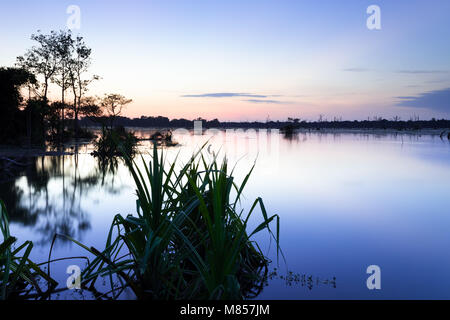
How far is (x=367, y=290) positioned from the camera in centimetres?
397

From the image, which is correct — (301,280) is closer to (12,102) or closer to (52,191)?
(52,191)

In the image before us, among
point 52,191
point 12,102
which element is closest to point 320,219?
point 52,191

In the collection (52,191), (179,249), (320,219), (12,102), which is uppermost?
(12,102)

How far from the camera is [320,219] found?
746 cm

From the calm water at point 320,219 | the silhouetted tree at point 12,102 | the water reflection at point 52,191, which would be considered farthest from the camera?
the silhouetted tree at point 12,102

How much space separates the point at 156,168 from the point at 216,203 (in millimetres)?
785

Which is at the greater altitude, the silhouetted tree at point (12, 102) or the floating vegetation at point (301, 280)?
the silhouetted tree at point (12, 102)

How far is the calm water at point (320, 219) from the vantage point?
4250mm

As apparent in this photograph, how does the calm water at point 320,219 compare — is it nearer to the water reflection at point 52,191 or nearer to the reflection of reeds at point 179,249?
the water reflection at point 52,191

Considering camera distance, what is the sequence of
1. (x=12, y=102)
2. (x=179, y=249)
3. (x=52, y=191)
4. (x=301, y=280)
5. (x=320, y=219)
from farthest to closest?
(x=12, y=102), (x=52, y=191), (x=320, y=219), (x=301, y=280), (x=179, y=249)

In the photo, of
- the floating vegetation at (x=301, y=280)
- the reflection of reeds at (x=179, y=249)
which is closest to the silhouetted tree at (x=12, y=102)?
the reflection of reeds at (x=179, y=249)

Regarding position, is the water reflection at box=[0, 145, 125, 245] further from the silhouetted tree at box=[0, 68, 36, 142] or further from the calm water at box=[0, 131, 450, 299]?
the silhouetted tree at box=[0, 68, 36, 142]

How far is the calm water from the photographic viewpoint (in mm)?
4250

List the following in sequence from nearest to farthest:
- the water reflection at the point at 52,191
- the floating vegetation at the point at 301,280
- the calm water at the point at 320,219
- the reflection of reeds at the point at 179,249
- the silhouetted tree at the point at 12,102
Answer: the reflection of reeds at the point at 179,249
the floating vegetation at the point at 301,280
the calm water at the point at 320,219
the water reflection at the point at 52,191
the silhouetted tree at the point at 12,102
